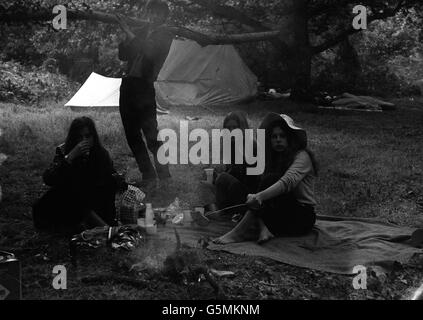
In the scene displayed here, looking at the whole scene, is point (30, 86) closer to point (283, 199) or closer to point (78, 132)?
point (78, 132)

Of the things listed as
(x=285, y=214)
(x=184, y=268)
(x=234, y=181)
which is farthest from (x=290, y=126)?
(x=184, y=268)

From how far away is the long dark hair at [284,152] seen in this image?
462 cm

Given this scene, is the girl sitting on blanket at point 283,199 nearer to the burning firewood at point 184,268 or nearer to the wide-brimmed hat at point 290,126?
the wide-brimmed hat at point 290,126

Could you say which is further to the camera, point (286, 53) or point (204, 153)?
point (286, 53)

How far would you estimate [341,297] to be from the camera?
3.58 metres

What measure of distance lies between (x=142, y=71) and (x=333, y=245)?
9.30 ft

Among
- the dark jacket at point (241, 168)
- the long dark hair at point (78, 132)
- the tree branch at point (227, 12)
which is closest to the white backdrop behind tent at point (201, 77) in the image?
the tree branch at point (227, 12)

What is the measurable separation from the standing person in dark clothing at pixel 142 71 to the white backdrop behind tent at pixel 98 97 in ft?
19.0

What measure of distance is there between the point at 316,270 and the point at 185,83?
10.3 m

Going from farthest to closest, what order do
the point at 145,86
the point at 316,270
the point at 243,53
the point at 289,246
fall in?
1. the point at 243,53
2. the point at 145,86
3. the point at 289,246
4. the point at 316,270

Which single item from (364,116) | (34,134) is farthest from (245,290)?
(364,116)

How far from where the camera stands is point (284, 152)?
15.3 feet

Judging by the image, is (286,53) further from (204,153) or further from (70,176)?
(70,176)

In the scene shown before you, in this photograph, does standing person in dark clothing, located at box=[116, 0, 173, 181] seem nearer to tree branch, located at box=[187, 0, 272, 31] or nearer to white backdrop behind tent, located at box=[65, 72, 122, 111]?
white backdrop behind tent, located at box=[65, 72, 122, 111]
